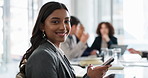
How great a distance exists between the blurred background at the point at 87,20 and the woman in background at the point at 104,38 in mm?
748

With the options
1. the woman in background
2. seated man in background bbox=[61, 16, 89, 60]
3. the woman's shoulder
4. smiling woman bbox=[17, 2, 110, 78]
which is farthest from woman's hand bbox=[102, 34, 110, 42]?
the woman's shoulder

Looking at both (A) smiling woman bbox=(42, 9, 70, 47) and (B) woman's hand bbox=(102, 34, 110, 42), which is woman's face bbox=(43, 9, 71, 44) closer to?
(A) smiling woman bbox=(42, 9, 70, 47)

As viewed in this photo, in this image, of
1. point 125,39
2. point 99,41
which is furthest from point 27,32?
point 125,39

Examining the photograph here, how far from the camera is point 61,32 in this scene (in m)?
1.15

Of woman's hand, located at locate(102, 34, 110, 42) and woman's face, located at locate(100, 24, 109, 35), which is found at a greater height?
woman's face, located at locate(100, 24, 109, 35)

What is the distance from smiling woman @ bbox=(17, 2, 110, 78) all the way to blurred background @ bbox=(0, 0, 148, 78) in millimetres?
1393

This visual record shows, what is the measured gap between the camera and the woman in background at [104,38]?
11.2 ft

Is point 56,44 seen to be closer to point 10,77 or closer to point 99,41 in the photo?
point 10,77

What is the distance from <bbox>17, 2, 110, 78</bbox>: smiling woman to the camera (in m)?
0.95

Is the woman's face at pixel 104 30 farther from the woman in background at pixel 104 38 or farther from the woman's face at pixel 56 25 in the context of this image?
the woman's face at pixel 56 25

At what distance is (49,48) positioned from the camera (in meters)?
1.09

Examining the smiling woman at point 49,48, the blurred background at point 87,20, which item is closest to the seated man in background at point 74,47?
the blurred background at point 87,20

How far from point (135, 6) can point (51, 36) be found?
330 centimetres

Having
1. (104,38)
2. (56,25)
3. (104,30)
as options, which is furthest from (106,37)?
(56,25)
